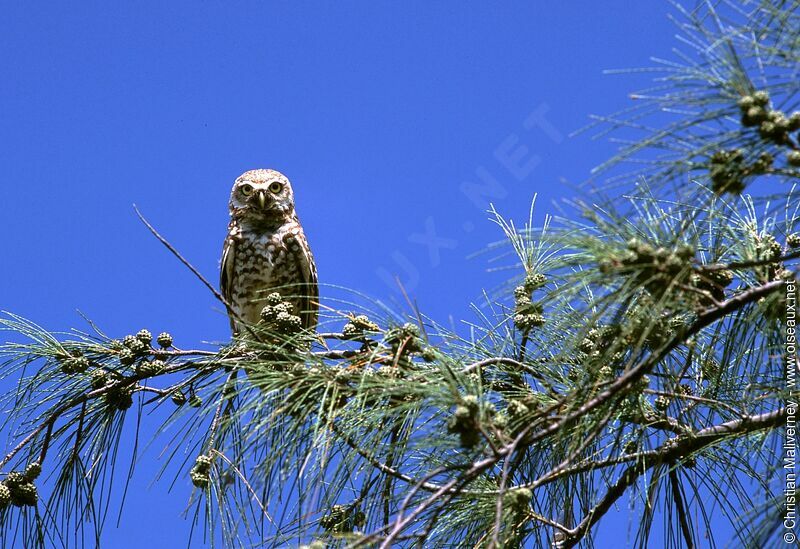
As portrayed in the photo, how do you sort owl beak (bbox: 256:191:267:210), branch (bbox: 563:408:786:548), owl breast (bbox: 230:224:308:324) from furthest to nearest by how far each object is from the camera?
owl beak (bbox: 256:191:267:210)
owl breast (bbox: 230:224:308:324)
branch (bbox: 563:408:786:548)

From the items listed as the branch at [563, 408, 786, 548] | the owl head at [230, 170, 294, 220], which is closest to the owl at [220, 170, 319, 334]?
the owl head at [230, 170, 294, 220]

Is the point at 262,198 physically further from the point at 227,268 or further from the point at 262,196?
the point at 227,268

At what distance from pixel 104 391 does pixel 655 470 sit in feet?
4.52

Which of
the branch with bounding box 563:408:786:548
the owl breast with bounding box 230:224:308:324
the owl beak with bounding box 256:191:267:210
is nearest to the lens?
the branch with bounding box 563:408:786:548

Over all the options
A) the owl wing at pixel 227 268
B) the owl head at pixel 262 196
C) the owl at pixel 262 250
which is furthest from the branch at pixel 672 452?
the owl head at pixel 262 196

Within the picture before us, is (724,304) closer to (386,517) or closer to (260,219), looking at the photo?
(386,517)

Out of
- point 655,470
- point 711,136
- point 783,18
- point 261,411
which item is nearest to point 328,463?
point 261,411

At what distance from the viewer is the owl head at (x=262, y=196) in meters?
4.61

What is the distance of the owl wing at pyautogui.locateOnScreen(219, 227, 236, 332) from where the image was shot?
4547mm

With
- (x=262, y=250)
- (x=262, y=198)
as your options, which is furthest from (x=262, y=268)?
(x=262, y=198)

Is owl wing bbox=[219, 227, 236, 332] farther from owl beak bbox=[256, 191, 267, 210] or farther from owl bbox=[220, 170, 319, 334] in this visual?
owl beak bbox=[256, 191, 267, 210]

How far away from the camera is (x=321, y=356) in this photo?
2.32m

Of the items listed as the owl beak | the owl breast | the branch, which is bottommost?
the branch

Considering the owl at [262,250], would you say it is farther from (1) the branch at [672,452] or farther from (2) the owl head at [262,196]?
(1) the branch at [672,452]
